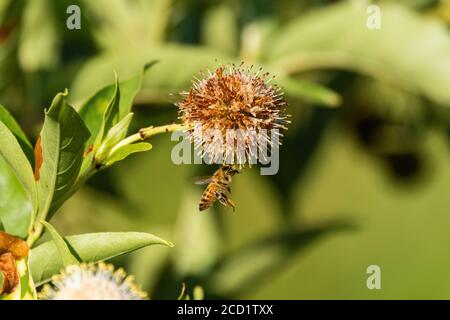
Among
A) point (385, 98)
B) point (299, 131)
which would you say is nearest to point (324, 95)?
point (299, 131)

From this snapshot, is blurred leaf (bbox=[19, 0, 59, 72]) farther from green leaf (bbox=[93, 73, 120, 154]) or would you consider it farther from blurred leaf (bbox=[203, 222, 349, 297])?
green leaf (bbox=[93, 73, 120, 154])

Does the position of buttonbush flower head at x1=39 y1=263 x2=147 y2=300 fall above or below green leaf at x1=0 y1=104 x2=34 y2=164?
below

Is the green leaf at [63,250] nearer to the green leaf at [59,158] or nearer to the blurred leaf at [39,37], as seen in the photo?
the green leaf at [59,158]

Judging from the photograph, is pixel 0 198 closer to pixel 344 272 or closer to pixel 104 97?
pixel 104 97

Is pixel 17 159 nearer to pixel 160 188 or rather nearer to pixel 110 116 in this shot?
pixel 110 116

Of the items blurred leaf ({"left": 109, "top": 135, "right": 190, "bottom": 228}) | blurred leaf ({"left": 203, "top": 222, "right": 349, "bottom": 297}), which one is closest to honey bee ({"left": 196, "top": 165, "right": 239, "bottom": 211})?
blurred leaf ({"left": 203, "top": 222, "right": 349, "bottom": 297})

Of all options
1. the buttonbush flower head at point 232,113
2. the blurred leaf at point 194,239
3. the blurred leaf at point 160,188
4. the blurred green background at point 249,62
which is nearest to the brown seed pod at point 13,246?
the buttonbush flower head at point 232,113

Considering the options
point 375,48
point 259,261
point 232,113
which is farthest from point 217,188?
point 259,261
